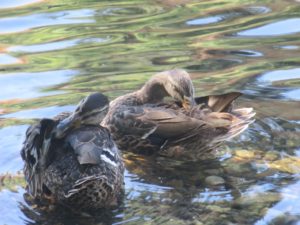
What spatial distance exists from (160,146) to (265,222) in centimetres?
167

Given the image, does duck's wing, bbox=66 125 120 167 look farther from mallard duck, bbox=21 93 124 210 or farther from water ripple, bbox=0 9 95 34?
water ripple, bbox=0 9 95 34

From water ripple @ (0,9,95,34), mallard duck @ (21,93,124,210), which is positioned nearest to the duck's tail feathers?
mallard duck @ (21,93,124,210)

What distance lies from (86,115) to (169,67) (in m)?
3.62

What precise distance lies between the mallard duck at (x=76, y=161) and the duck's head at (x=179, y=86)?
1.27 m

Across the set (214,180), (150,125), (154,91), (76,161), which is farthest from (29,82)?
(76,161)

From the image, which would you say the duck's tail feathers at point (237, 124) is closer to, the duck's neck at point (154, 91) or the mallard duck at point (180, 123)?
the mallard duck at point (180, 123)

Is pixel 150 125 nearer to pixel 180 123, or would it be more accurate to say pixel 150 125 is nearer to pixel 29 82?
pixel 180 123

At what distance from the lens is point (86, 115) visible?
20.5 feet

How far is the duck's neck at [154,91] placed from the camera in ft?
26.0

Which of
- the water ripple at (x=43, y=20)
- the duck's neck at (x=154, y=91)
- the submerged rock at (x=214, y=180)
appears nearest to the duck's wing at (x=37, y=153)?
the submerged rock at (x=214, y=180)

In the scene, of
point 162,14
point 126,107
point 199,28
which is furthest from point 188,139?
point 162,14

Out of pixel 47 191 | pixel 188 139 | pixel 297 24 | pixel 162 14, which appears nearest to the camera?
pixel 47 191

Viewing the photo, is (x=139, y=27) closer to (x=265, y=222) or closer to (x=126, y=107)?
(x=126, y=107)

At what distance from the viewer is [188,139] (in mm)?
7156
